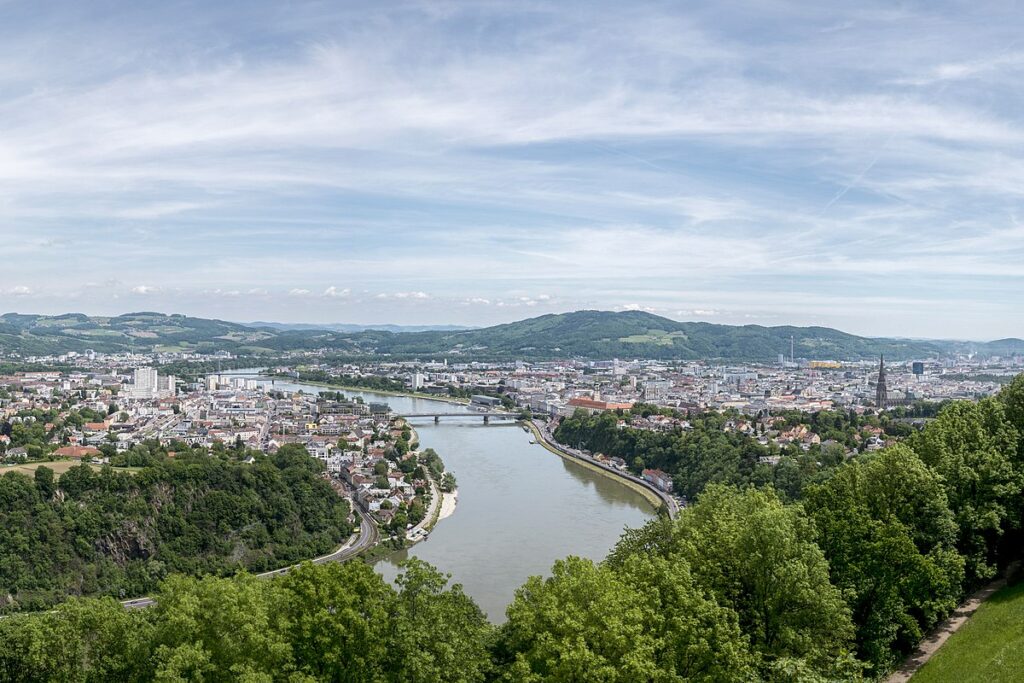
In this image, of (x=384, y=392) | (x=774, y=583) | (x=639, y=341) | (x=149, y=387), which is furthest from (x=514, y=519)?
(x=639, y=341)

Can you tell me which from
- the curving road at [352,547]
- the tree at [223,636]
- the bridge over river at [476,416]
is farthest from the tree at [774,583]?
the bridge over river at [476,416]

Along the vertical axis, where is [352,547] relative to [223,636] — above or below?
below

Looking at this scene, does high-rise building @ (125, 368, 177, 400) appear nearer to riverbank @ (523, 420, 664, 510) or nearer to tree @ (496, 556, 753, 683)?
riverbank @ (523, 420, 664, 510)

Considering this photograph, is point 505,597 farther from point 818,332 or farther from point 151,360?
point 818,332

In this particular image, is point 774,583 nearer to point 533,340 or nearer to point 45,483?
point 45,483

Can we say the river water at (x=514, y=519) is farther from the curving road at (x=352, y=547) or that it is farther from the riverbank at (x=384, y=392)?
the riverbank at (x=384, y=392)

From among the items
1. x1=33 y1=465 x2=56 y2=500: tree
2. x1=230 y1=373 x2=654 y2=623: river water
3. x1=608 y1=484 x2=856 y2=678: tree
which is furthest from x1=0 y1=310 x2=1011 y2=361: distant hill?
x1=608 y1=484 x2=856 y2=678: tree
